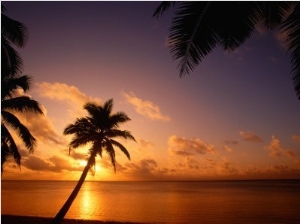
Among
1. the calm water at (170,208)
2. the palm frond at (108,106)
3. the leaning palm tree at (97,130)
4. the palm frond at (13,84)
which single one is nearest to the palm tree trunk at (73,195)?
the leaning palm tree at (97,130)

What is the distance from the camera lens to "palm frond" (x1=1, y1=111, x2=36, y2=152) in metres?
15.1

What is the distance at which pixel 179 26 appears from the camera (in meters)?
5.23

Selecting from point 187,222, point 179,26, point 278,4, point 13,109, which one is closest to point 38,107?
point 13,109

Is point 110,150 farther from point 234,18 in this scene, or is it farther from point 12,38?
point 234,18

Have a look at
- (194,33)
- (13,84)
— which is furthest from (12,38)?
(194,33)

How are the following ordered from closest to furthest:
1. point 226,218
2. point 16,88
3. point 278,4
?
point 278,4 → point 16,88 → point 226,218

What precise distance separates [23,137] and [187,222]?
17936 mm

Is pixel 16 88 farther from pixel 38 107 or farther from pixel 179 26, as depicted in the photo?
pixel 179 26

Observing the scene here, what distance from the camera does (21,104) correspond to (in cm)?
1511

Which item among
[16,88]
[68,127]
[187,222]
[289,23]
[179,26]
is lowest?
[187,222]

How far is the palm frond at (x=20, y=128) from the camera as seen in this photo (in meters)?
15.1

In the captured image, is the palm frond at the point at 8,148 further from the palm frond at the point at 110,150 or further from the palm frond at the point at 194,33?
the palm frond at the point at 194,33

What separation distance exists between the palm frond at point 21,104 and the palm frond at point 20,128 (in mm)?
425

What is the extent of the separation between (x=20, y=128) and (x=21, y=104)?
1.33 metres
